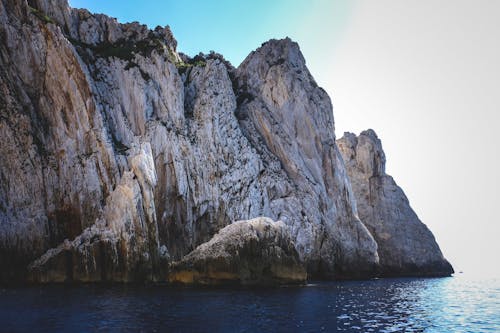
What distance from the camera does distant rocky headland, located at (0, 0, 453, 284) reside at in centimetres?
4028

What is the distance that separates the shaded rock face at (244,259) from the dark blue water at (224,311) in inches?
127

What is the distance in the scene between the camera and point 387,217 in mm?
83750

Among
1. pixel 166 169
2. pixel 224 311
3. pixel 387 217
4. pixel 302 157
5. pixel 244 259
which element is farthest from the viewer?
pixel 387 217

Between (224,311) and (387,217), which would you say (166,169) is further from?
(387,217)

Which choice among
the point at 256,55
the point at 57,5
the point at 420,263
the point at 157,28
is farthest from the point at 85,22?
the point at 420,263

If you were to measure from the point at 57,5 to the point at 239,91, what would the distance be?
107 ft

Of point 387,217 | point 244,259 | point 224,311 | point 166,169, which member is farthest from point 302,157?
point 224,311

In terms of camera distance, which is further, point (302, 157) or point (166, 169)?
point (302, 157)

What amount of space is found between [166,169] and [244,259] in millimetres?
20741

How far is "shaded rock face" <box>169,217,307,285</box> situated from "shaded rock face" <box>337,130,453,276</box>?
4469 centimetres

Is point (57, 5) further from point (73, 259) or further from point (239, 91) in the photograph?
point (73, 259)

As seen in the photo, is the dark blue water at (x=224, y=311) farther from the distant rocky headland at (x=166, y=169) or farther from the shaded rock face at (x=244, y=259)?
the distant rocky headland at (x=166, y=169)

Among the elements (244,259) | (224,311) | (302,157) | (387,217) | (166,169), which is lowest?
(224,311)

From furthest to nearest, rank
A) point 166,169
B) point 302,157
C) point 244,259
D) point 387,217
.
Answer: point 387,217 < point 302,157 < point 166,169 < point 244,259
